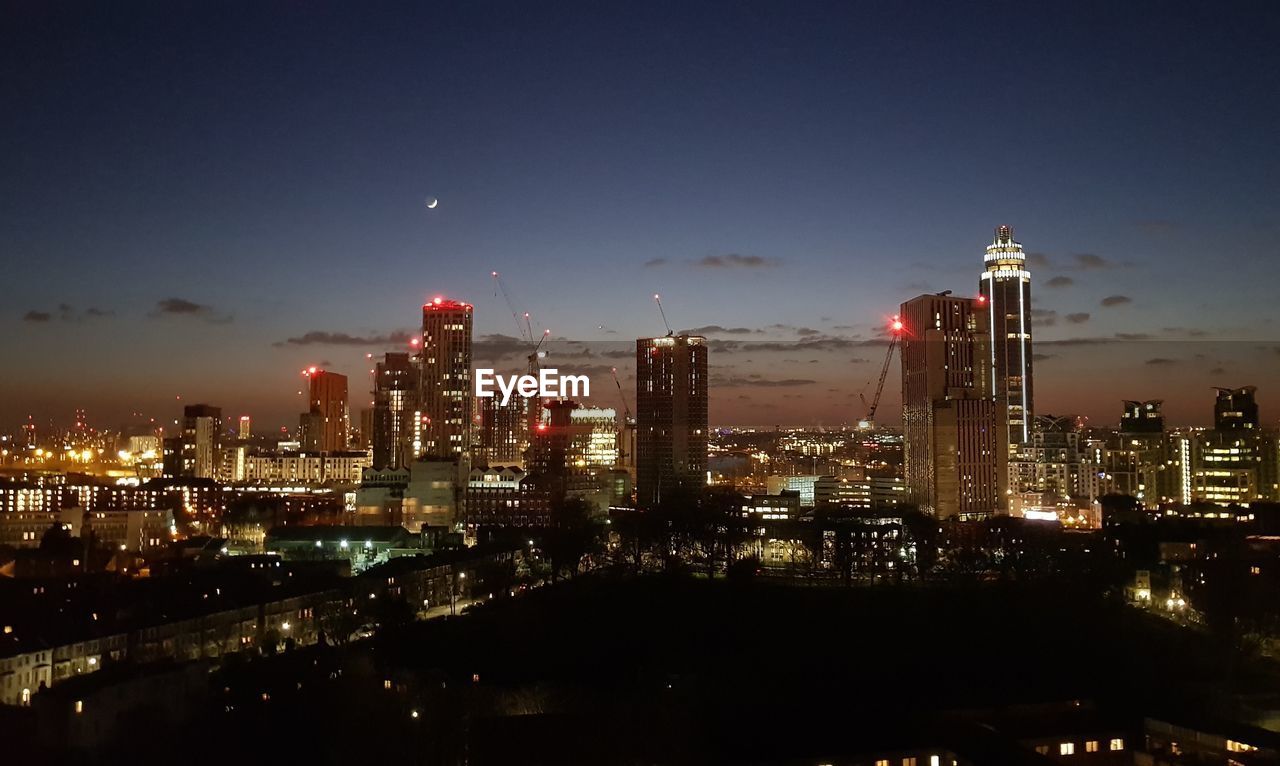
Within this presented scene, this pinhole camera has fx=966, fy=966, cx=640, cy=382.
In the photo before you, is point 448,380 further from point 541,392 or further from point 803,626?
point 803,626

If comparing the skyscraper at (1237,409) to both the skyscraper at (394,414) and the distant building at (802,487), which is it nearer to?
the distant building at (802,487)

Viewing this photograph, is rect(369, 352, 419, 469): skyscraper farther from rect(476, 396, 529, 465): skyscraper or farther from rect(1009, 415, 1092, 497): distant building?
rect(1009, 415, 1092, 497): distant building

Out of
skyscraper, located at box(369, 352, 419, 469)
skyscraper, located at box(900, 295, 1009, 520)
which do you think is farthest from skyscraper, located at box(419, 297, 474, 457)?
skyscraper, located at box(900, 295, 1009, 520)

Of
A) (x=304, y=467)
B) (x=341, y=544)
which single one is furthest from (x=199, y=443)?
(x=341, y=544)

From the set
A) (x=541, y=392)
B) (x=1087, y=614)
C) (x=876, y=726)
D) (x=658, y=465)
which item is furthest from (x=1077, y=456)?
(x=876, y=726)

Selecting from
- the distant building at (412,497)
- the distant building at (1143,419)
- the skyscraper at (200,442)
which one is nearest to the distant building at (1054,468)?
the distant building at (1143,419)

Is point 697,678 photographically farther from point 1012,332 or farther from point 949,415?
point 1012,332
